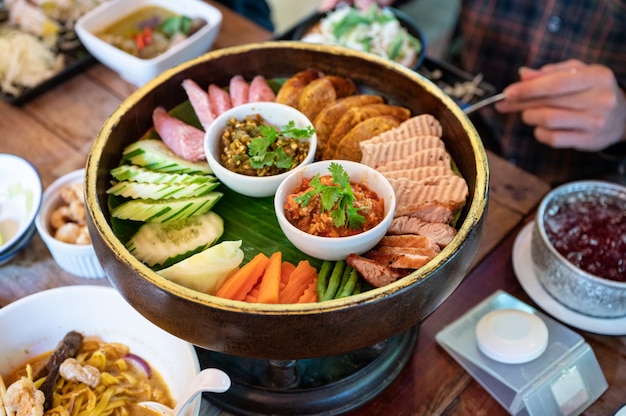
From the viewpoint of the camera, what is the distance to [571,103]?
84.4 inches

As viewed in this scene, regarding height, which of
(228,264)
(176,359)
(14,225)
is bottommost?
(14,225)

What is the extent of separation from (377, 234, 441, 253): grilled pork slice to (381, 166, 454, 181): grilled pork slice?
18cm

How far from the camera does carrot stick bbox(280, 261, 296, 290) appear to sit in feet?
4.25

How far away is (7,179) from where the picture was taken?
2.05 metres

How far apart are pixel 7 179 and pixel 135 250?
97 centimetres

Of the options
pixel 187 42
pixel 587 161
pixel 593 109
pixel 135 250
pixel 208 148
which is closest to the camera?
pixel 135 250

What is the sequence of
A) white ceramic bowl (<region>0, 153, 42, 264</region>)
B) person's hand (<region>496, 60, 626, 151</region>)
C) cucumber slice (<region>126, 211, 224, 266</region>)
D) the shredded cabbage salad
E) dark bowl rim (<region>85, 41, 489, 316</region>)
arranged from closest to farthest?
dark bowl rim (<region>85, 41, 489, 316</region>), cucumber slice (<region>126, 211, 224, 266</region>), white ceramic bowl (<region>0, 153, 42, 264</region>), person's hand (<region>496, 60, 626, 151</region>), the shredded cabbage salad

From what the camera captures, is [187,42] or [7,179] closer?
[7,179]

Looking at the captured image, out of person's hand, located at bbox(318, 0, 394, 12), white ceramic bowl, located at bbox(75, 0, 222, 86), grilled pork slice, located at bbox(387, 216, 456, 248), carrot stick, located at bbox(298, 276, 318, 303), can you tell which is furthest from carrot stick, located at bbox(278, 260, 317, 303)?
person's hand, located at bbox(318, 0, 394, 12)

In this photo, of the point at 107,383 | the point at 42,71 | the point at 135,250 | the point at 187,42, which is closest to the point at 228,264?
the point at 135,250

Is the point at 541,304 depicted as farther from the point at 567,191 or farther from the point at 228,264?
the point at 228,264

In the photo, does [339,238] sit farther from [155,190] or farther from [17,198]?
[17,198]

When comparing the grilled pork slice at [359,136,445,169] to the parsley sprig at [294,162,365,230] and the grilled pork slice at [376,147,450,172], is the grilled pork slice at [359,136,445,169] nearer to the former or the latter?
the grilled pork slice at [376,147,450,172]

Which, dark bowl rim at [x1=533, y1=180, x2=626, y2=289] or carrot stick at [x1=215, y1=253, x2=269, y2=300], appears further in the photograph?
dark bowl rim at [x1=533, y1=180, x2=626, y2=289]
